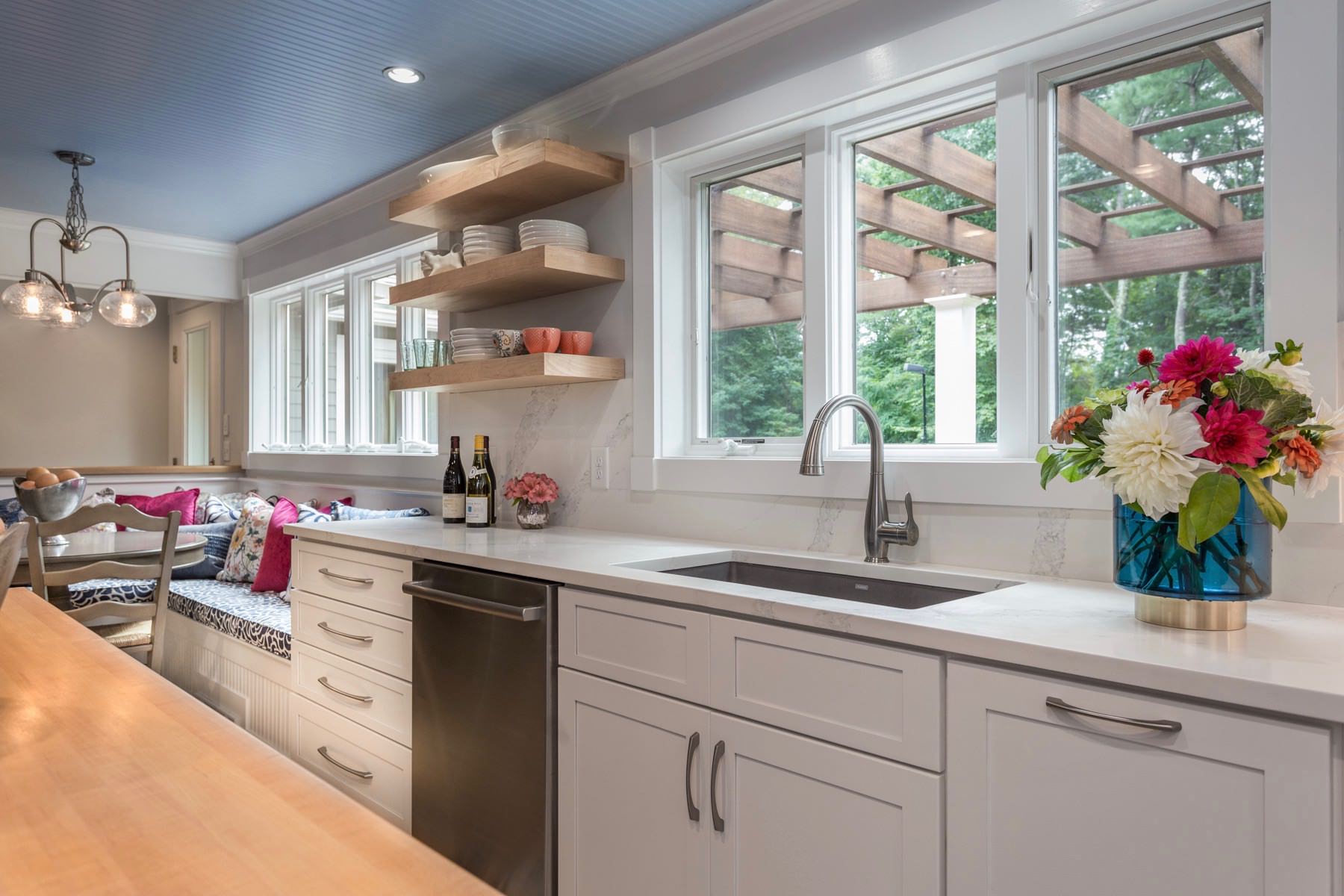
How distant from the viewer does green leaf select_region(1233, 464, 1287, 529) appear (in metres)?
1.20

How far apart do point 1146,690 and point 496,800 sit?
1473 mm

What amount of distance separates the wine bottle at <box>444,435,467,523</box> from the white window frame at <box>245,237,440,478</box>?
461 millimetres

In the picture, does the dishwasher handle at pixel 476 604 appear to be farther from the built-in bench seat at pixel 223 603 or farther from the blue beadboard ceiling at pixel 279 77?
the blue beadboard ceiling at pixel 279 77

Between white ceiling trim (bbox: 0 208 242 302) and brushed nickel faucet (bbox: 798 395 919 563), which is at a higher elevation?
white ceiling trim (bbox: 0 208 242 302)

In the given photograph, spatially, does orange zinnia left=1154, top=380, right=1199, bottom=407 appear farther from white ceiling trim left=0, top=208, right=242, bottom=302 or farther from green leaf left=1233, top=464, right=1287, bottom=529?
white ceiling trim left=0, top=208, right=242, bottom=302

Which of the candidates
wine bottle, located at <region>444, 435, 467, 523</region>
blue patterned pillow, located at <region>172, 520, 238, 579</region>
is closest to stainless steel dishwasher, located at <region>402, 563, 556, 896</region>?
wine bottle, located at <region>444, 435, 467, 523</region>

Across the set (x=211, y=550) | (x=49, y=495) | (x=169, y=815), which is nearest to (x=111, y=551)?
(x=49, y=495)

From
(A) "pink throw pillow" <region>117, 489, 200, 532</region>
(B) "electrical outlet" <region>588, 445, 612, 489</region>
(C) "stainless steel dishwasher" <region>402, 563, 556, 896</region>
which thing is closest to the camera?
(C) "stainless steel dishwasher" <region>402, 563, 556, 896</region>

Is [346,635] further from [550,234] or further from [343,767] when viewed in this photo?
[550,234]

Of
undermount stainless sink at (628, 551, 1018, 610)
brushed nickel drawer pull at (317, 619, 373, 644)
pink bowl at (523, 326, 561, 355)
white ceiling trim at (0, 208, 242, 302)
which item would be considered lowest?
brushed nickel drawer pull at (317, 619, 373, 644)

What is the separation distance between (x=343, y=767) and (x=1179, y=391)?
2408 millimetres

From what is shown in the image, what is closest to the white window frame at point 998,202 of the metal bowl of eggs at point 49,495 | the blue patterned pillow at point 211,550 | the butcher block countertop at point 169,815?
the butcher block countertop at point 169,815

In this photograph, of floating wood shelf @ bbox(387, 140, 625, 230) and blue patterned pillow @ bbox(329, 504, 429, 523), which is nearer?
floating wood shelf @ bbox(387, 140, 625, 230)

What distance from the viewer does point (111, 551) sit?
3129 millimetres
